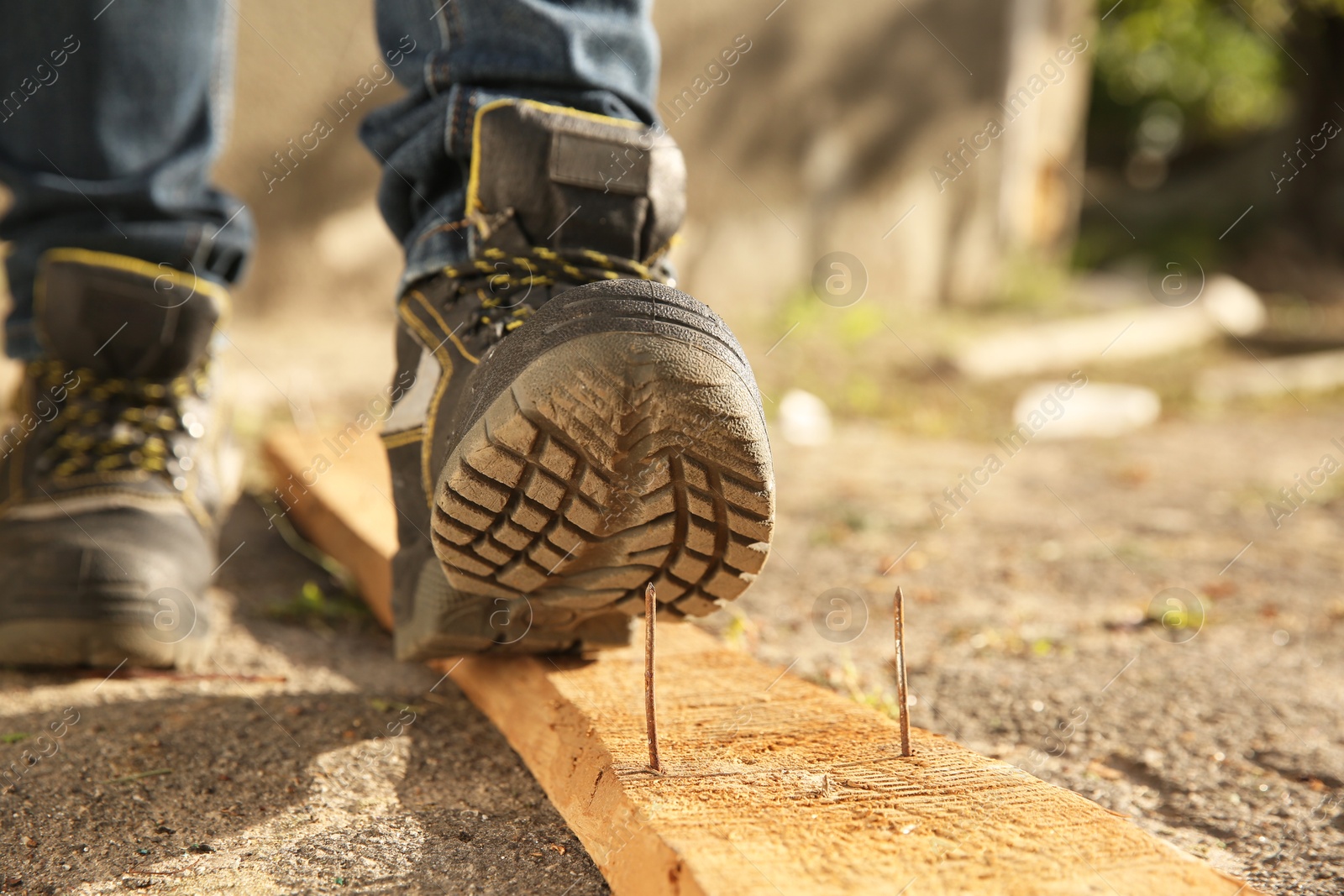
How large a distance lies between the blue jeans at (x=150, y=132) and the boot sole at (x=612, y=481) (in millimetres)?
402

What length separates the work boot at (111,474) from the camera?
138 cm

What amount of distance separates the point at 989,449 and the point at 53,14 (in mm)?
2562

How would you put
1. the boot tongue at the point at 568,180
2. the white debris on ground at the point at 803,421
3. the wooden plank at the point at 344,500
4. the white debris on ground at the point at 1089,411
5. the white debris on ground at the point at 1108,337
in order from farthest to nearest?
the white debris on ground at the point at 1108,337 < the white debris on ground at the point at 1089,411 < the white debris on ground at the point at 803,421 < the wooden plank at the point at 344,500 < the boot tongue at the point at 568,180

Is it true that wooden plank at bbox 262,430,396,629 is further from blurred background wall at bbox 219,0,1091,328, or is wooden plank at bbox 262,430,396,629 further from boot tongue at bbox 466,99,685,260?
blurred background wall at bbox 219,0,1091,328

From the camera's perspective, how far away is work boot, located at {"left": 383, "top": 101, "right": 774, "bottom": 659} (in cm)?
93

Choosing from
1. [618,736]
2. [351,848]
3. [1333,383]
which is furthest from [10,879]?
[1333,383]

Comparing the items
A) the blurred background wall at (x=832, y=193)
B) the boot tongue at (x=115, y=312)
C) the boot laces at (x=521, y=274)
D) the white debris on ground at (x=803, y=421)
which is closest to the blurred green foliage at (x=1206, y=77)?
the blurred background wall at (x=832, y=193)

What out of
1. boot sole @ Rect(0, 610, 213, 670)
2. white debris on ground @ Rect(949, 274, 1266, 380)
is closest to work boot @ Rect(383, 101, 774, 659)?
boot sole @ Rect(0, 610, 213, 670)

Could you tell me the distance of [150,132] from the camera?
162 cm

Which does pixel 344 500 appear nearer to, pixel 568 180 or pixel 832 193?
pixel 568 180

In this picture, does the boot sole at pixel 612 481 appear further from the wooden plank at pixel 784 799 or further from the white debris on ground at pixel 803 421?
the white debris on ground at pixel 803 421

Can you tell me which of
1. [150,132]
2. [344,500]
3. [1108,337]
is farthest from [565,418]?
[1108,337]

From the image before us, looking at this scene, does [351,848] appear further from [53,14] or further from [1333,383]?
[1333,383]

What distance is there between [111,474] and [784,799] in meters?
1.08
